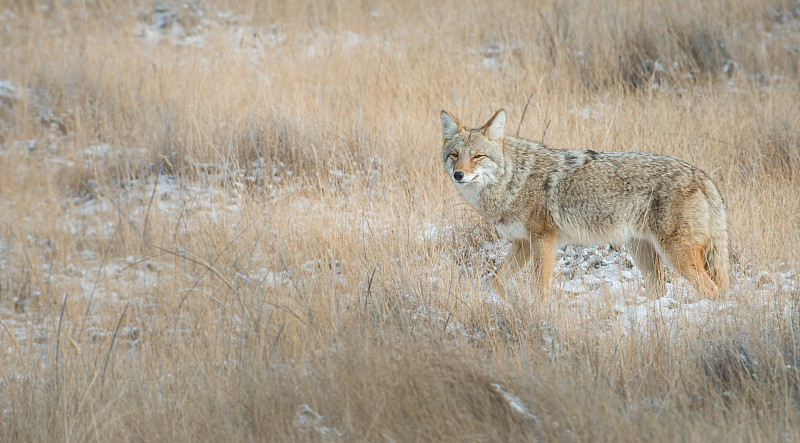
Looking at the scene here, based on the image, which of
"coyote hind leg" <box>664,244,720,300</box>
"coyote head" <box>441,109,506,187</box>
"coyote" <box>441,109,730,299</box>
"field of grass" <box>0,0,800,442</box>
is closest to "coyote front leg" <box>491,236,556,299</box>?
"coyote" <box>441,109,730,299</box>

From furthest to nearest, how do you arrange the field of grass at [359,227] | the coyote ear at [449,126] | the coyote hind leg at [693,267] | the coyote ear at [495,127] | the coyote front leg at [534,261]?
the coyote ear at [449,126] → the coyote ear at [495,127] → the coyote front leg at [534,261] → the coyote hind leg at [693,267] → the field of grass at [359,227]

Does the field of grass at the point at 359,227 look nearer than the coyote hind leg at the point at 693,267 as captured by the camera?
Yes

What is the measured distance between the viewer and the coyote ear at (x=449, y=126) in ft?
18.2

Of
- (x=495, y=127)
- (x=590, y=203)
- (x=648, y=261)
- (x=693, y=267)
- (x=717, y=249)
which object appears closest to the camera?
(x=693, y=267)

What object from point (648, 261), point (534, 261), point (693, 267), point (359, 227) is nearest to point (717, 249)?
point (693, 267)

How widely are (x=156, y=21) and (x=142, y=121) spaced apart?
420cm

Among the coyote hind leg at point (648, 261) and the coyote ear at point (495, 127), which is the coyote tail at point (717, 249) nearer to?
the coyote hind leg at point (648, 261)

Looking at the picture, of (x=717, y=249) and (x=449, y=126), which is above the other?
(x=449, y=126)

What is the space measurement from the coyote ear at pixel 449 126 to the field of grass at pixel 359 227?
84 cm

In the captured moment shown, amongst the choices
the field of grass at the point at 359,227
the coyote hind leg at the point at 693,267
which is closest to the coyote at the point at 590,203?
the coyote hind leg at the point at 693,267

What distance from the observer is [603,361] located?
12.2ft

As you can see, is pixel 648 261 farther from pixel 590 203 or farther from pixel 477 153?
pixel 477 153

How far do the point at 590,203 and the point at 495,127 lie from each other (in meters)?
0.94

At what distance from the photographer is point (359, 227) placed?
595cm
